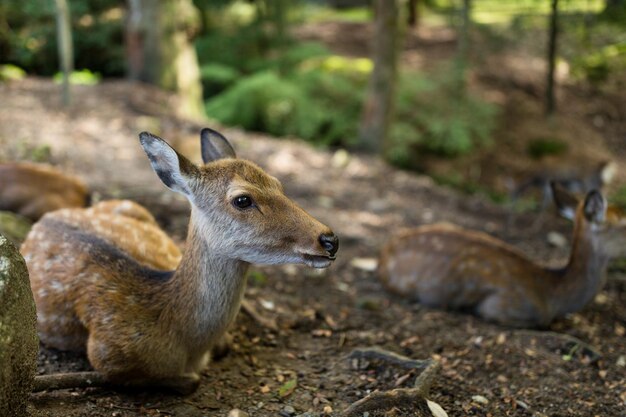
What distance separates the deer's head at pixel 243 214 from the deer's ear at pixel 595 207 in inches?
132

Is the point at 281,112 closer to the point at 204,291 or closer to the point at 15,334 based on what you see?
the point at 204,291

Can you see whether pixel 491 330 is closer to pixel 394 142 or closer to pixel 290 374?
pixel 290 374

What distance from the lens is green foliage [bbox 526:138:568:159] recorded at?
48.8 ft

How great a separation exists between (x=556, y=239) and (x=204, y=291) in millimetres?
6123

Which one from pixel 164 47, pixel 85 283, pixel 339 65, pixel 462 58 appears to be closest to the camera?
pixel 85 283

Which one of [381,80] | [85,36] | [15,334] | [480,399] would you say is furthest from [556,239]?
[85,36]

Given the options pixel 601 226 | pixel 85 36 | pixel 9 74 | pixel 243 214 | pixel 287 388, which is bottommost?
pixel 287 388

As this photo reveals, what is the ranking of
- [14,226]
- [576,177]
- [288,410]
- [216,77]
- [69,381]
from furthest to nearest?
[216,77] → [576,177] → [14,226] → [288,410] → [69,381]

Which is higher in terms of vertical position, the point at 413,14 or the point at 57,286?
the point at 413,14

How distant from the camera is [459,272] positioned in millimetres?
6250

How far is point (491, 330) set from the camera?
5.73 meters

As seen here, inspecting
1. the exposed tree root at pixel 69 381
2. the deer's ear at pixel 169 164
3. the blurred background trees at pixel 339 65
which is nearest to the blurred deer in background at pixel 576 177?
the blurred background trees at pixel 339 65

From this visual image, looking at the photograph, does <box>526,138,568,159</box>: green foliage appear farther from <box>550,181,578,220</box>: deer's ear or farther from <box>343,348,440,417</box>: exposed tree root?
<box>343,348,440,417</box>: exposed tree root

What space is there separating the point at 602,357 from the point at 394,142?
873cm
